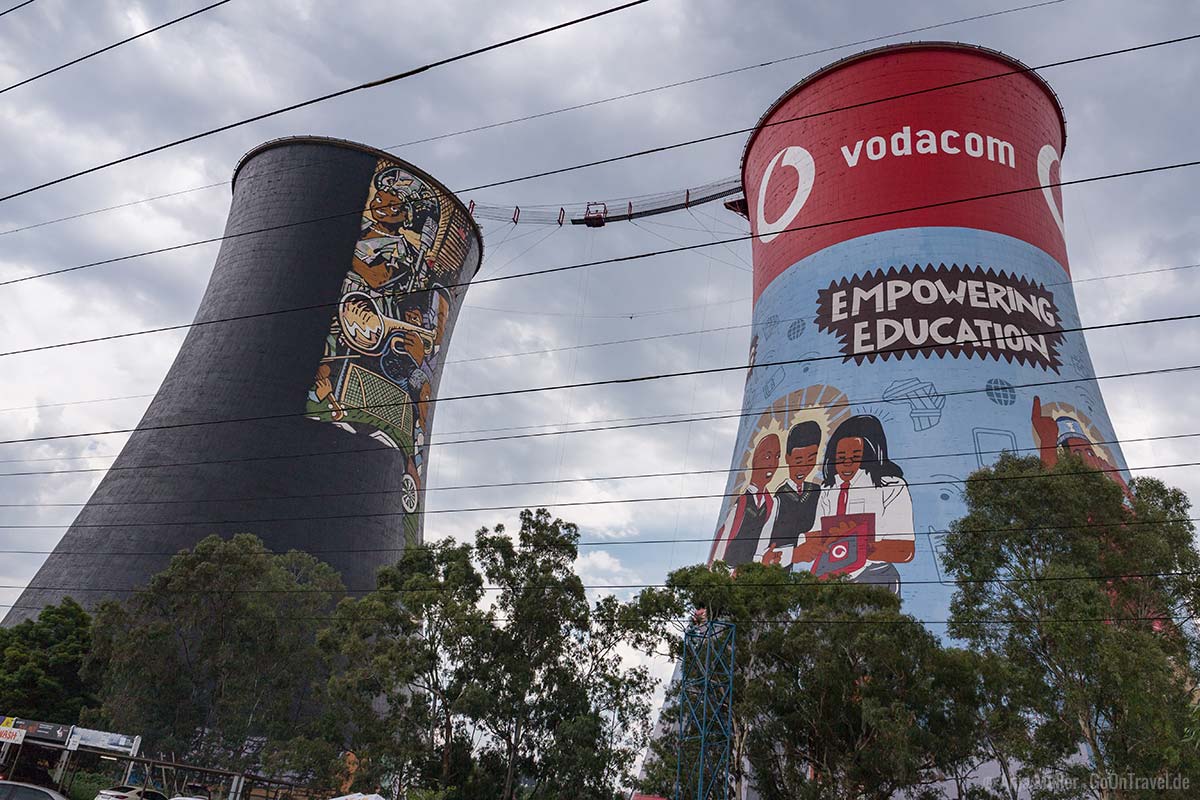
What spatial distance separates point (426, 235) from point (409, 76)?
2981 cm

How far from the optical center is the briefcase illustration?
18.6m

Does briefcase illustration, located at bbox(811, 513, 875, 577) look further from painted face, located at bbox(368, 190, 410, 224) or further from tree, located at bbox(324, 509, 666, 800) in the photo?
painted face, located at bbox(368, 190, 410, 224)

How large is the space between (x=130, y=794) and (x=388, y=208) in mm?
23804

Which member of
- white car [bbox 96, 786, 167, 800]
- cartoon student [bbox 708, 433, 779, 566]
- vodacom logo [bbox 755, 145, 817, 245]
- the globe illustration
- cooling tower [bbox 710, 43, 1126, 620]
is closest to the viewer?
white car [bbox 96, 786, 167, 800]

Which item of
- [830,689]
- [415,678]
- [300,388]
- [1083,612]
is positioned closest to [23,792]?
[415,678]

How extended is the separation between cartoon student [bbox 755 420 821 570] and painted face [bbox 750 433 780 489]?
38 centimetres

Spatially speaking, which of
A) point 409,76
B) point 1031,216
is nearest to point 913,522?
point 1031,216

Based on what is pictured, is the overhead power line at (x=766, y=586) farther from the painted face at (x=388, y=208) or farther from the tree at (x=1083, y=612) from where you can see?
the painted face at (x=388, y=208)

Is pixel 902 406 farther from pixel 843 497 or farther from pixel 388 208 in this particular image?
pixel 388 208

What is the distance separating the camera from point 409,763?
52.1 ft

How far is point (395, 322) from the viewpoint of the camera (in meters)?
32.8

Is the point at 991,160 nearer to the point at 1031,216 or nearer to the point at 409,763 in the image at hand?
the point at 1031,216

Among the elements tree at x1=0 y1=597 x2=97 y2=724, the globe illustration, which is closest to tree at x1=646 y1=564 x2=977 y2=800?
the globe illustration

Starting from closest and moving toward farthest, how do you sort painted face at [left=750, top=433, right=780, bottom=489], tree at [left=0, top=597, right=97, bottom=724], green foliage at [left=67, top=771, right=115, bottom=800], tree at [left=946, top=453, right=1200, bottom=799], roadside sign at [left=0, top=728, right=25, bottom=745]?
tree at [left=946, top=453, right=1200, bottom=799]
roadside sign at [left=0, top=728, right=25, bottom=745]
green foliage at [left=67, top=771, right=115, bottom=800]
painted face at [left=750, top=433, right=780, bottom=489]
tree at [left=0, top=597, right=97, bottom=724]
